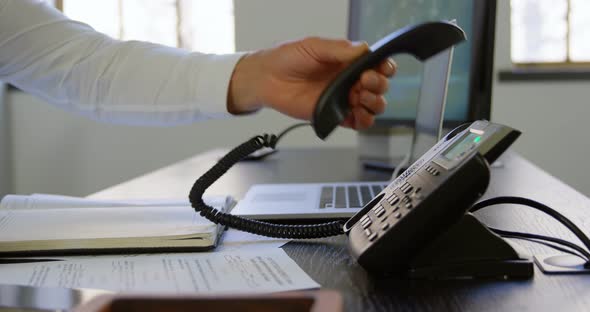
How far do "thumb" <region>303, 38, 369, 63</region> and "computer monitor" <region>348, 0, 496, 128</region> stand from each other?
0.66 metres

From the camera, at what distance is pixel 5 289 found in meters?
0.48

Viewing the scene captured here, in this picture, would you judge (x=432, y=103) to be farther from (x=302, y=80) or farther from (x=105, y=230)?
(x=105, y=230)

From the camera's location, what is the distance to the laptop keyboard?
33.6 inches

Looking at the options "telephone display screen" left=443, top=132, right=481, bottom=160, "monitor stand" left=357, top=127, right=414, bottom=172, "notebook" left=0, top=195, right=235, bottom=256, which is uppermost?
"telephone display screen" left=443, top=132, right=481, bottom=160

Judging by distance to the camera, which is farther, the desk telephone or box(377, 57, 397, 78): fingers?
box(377, 57, 397, 78): fingers

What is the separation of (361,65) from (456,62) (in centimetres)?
86

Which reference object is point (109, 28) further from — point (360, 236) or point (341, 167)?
point (360, 236)

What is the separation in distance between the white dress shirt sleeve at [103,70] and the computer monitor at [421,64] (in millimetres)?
609

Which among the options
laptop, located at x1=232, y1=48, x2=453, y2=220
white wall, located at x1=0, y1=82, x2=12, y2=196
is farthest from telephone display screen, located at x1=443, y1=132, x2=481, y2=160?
white wall, located at x1=0, y1=82, x2=12, y2=196

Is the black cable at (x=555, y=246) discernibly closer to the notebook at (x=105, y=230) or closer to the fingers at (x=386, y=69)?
the fingers at (x=386, y=69)

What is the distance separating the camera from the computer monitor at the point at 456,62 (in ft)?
4.27

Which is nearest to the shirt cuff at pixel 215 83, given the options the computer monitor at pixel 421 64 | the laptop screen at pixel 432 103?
the laptop screen at pixel 432 103

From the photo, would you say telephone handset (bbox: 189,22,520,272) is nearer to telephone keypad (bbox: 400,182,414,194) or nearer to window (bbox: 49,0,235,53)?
telephone keypad (bbox: 400,182,414,194)

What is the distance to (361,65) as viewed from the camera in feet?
1.84
